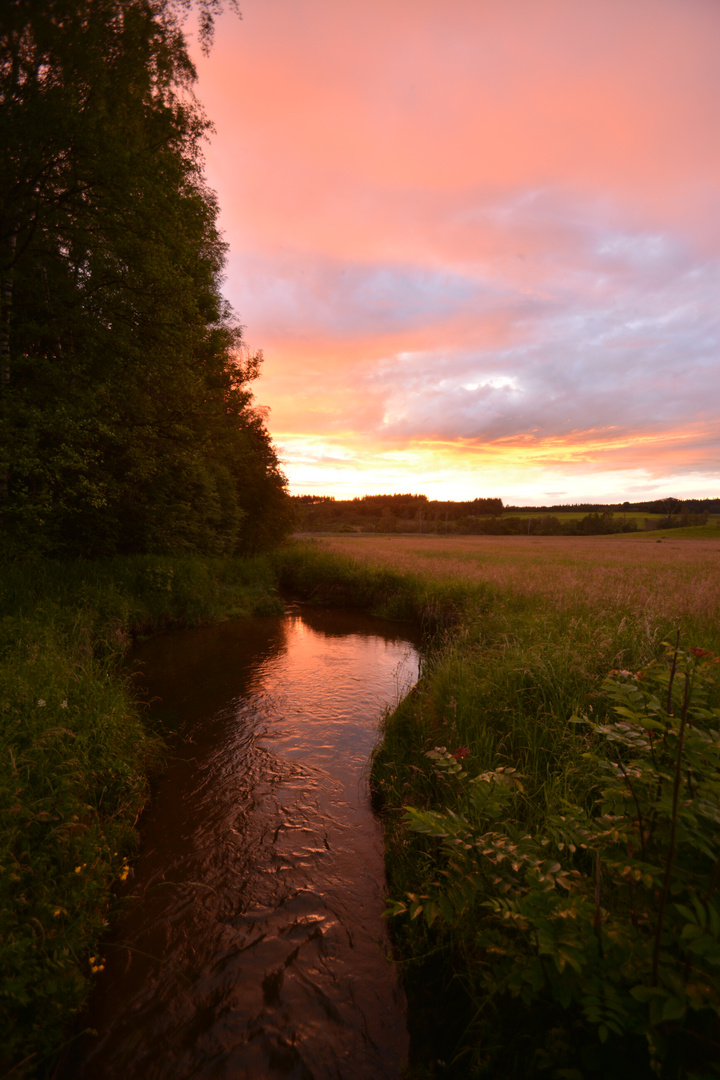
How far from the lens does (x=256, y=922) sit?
400cm

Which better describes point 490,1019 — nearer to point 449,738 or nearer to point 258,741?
point 449,738

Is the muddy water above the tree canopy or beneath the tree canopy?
beneath

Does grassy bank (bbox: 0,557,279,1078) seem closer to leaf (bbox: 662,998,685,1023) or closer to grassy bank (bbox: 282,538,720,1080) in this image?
grassy bank (bbox: 282,538,720,1080)

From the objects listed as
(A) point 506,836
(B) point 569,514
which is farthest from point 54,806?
(B) point 569,514

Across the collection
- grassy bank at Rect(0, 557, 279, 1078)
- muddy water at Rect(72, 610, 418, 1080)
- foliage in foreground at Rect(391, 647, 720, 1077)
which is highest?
foliage in foreground at Rect(391, 647, 720, 1077)

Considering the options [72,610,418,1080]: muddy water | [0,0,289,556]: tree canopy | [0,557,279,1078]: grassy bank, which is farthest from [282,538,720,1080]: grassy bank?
[0,0,289,556]: tree canopy

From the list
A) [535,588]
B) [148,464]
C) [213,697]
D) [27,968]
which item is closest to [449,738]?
[27,968]

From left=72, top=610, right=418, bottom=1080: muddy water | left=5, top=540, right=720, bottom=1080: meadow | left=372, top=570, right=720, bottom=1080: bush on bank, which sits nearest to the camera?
left=372, top=570, right=720, bottom=1080: bush on bank

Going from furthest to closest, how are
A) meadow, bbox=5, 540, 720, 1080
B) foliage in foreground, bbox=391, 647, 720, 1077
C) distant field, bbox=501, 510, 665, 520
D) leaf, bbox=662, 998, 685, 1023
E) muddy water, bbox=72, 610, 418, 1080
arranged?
1. distant field, bbox=501, 510, 665, 520
2. muddy water, bbox=72, 610, 418, 1080
3. meadow, bbox=5, 540, 720, 1080
4. foliage in foreground, bbox=391, 647, 720, 1077
5. leaf, bbox=662, 998, 685, 1023

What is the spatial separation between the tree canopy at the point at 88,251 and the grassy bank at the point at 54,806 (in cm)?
319

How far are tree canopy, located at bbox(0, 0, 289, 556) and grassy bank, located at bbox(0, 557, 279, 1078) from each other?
10.5ft

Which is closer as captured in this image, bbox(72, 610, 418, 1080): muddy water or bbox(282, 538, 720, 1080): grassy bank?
bbox(282, 538, 720, 1080): grassy bank

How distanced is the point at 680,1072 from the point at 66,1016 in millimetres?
3505

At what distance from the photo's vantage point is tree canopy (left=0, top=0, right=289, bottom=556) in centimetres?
846
